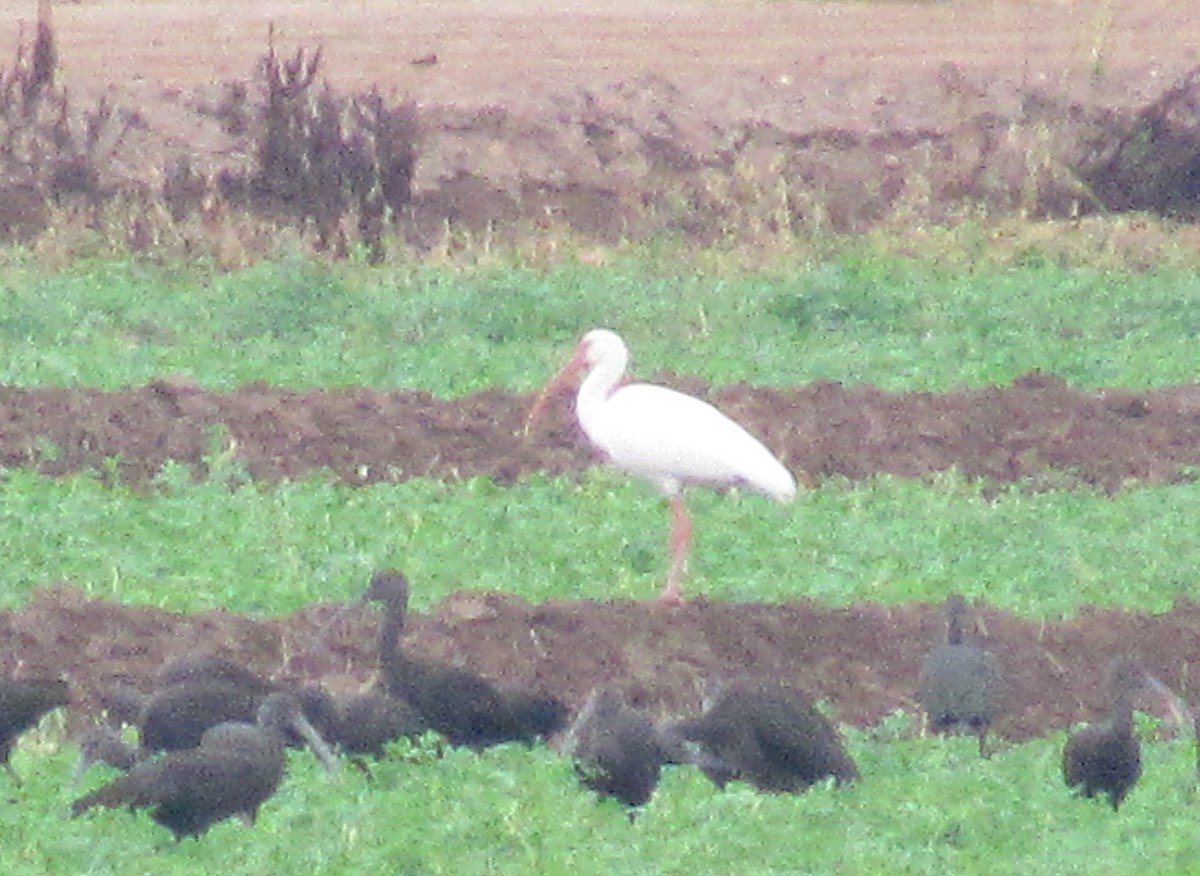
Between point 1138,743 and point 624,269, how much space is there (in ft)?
32.7

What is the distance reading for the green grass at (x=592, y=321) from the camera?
1518 centimetres

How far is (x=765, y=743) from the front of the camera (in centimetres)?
821

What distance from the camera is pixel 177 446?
1273 cm

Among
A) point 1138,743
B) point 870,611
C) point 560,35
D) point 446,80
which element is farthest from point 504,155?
point 1138,743

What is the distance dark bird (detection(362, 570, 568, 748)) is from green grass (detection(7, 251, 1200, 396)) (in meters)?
5.83

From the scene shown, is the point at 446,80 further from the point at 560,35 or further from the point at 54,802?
the point at 54,802

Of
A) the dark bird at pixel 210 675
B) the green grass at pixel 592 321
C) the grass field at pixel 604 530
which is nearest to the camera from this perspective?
the grass field at pixel 604 530

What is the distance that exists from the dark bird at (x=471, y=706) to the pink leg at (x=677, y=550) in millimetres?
1709

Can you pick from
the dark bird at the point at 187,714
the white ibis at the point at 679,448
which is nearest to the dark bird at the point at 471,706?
the dark bird at the point at 187,714

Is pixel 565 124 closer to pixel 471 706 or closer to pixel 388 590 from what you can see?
pixel 388 590

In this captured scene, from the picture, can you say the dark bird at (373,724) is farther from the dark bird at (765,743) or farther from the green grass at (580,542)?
the green grass at (580,542)

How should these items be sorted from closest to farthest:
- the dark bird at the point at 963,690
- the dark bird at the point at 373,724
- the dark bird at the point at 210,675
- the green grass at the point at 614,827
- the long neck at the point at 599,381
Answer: the green grass at the point at 614,827 → the dark bird at the point at 373,724 → the dark bird at the point at 210,675 → the dark bird at the point at 963,690 → the long neck at the point at 599,381

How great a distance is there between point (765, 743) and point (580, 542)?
3.36 meters

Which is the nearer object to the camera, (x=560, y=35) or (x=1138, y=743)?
(x=1138, y=743)
